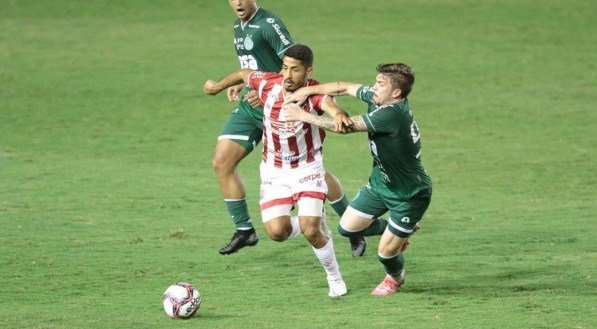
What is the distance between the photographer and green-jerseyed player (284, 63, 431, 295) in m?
9.07

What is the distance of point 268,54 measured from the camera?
10719 mm

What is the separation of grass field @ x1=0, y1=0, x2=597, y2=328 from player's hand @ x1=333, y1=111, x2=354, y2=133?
1377mm

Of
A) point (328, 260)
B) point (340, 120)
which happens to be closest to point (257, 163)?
point (328, 260)

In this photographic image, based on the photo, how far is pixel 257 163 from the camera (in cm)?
1702

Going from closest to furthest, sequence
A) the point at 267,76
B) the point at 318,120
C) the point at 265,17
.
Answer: the point at 318,120 < the point at 267,76 < the point at 265,17

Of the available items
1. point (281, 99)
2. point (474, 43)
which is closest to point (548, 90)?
point (474, 43)

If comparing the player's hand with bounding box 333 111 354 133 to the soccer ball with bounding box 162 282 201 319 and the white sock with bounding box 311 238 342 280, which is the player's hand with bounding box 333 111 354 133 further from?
the soccer ball with bounding box 162 282 201 319

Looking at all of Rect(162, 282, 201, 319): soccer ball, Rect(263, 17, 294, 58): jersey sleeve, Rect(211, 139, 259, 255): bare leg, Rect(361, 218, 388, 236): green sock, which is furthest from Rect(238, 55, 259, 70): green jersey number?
Rect(162, 282, 201, 319): soccer ball

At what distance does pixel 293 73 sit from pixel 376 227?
177 cm

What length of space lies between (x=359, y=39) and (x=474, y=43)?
2.41 metres

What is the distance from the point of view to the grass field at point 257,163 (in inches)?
368

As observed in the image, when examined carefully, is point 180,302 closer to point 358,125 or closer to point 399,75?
point 358,125

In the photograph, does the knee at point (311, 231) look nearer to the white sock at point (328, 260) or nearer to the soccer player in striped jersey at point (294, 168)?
the soccer player in striped jersey at point (294, 168)

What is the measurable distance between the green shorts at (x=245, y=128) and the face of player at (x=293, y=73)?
1168mm
